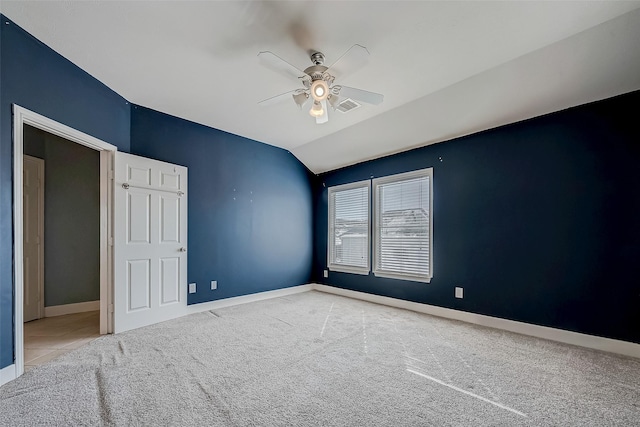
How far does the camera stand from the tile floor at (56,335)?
2.60 metres

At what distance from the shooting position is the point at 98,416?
1719 mm

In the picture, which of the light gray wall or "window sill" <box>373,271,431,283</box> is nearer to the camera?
the light gray wall

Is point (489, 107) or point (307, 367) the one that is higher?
point (489, 107)

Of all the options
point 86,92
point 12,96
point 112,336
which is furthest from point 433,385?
point 86,92

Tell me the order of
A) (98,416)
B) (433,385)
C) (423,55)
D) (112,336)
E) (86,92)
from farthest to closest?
(112,336) → (86,92) → (423,55) → (433,385) → (98,416)

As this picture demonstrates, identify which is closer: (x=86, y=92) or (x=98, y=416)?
(x=98, y=416)

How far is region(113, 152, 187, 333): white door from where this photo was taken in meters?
3.23

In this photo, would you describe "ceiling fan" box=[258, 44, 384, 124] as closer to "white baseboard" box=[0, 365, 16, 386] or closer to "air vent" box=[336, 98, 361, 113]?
"air vent" box=[336, 98, 361, 113]

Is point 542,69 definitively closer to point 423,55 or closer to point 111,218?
point 423,55

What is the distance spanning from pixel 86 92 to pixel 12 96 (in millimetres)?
760

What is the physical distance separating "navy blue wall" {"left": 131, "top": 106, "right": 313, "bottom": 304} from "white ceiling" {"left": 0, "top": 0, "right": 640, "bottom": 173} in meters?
0.53

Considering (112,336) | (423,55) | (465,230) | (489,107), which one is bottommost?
(112,336)

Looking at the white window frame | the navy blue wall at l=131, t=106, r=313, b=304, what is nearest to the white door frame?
the navy blue wall at l=131, t=106, r=313, b=304

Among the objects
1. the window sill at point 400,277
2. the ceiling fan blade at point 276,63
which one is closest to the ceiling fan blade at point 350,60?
the ceiling fan blade at point 276,63
